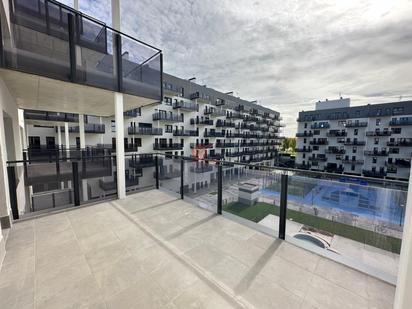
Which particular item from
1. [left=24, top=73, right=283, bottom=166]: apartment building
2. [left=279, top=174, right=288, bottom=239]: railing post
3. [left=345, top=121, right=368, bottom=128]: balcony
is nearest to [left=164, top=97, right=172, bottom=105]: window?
[left=24, top=73, right=283, bottom=166]: apartment building

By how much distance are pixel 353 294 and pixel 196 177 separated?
3998 millimetres

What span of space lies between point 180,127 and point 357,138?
26678 millimetres

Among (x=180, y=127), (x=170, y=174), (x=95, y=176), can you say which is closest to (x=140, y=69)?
(x=170, y=174)

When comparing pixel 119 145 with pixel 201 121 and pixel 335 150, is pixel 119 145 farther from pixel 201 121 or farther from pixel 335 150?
pixel 335 150

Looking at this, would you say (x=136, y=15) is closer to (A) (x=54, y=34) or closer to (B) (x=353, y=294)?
(A) (x=54, y=34)

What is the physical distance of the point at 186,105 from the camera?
2095 cm

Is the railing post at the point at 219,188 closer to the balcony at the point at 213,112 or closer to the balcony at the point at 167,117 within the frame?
the balcony at the point at 167,117

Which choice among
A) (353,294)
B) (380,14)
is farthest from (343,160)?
(353,294)

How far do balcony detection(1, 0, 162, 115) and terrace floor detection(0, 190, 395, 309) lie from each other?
303 centimetres

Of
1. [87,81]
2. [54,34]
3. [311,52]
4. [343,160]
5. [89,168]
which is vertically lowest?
[343,160]

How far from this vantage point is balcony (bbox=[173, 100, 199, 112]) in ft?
65.8

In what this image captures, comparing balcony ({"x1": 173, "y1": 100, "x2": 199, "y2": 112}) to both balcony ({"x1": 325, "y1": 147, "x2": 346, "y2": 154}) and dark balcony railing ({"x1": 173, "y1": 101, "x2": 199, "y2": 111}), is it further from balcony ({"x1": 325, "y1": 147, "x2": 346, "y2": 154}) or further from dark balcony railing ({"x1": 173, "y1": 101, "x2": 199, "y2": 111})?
balcony ({"x1": 325, "y1": 147, "x2": 346, "y2": 154})

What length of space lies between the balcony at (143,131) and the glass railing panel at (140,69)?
12412 millimetres

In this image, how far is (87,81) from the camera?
153 inches
